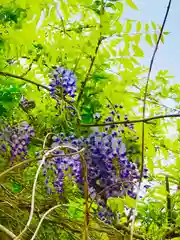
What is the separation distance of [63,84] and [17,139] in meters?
0.17

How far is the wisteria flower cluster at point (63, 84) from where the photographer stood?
892mm

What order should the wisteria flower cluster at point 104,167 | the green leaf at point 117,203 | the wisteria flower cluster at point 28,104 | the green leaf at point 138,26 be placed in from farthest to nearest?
1. the wisteria flower cluster at point 28,104
2. the green leaf at point 138,26
3. the wisteria flower cluster at point 104,167
4. the green leaf at point 117,203

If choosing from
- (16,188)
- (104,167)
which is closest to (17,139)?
(16,188)

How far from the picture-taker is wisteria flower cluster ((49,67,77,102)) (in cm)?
89

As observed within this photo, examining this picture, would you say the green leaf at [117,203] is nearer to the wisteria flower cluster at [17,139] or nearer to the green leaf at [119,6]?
the wisteria flower cluster at [17,139]

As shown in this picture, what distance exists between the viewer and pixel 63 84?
2.94 ft

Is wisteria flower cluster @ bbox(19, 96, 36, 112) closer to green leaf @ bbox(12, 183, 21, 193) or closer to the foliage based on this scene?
the foliage

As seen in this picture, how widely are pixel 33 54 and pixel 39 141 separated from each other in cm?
24

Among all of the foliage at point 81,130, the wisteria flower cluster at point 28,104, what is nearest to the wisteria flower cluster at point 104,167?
the foliage at point 81,130

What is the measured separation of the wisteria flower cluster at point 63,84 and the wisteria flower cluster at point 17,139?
0.13m

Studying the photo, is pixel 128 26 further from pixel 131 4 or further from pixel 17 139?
pixel 17 139

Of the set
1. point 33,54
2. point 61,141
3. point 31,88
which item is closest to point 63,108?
point 61,141

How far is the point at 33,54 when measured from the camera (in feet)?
3.80

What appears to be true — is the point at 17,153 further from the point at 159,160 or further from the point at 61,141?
the point at 159,160
